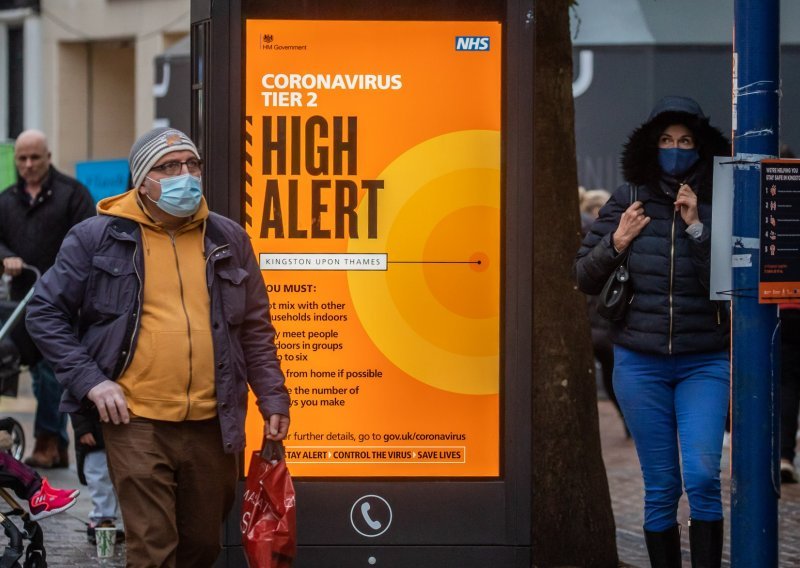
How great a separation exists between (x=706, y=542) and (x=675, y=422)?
0.45 meters

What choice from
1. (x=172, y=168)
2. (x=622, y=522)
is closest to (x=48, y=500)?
(x=172, y=168)

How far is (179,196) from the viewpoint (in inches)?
200

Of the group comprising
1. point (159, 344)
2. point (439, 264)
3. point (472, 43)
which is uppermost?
point (472, 43)

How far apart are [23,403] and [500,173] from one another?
8.16 meters

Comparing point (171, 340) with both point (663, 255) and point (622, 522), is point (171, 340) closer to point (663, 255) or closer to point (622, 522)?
point (663, 255)

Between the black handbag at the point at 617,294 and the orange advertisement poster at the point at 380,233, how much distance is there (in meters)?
0.67

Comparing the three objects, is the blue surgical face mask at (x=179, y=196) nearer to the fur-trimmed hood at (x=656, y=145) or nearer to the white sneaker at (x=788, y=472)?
the fur-trimmed hood at (x=656, y=145)

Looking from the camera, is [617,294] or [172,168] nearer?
[172,168]

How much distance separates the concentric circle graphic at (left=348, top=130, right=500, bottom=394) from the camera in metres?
6.32

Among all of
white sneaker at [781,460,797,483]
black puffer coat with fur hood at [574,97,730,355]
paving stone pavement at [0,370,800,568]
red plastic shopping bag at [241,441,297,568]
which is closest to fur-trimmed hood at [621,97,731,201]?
black puffer coat with fur hood at [574,97,730,355]

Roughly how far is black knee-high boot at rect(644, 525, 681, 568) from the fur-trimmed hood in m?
1.24

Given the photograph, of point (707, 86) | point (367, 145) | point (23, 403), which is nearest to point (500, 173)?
point (367, 145)

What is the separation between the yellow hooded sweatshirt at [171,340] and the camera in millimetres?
5031

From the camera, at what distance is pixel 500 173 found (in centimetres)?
635
